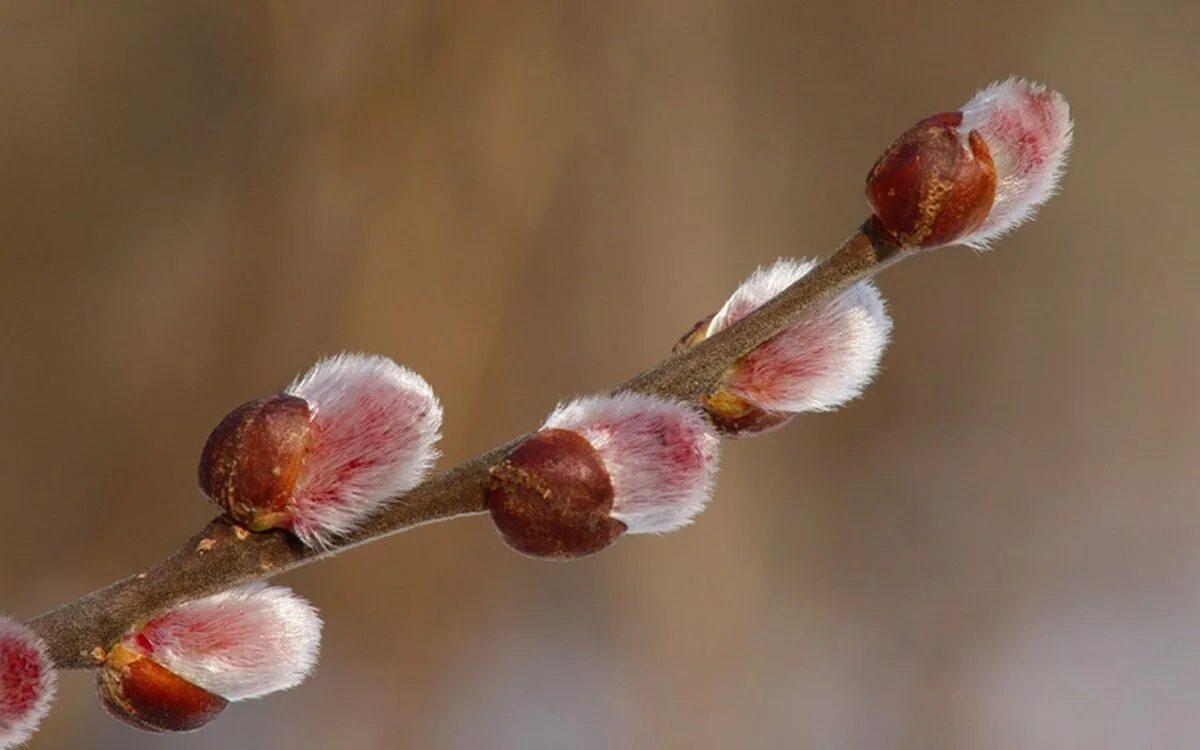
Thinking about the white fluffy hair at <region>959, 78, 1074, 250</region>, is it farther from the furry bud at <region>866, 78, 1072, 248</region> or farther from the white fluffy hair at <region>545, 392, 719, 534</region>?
the white fluffy hair at <region>545, 392, 719, 534</region>

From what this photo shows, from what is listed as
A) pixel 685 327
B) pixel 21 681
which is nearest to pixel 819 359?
pixel 21 681

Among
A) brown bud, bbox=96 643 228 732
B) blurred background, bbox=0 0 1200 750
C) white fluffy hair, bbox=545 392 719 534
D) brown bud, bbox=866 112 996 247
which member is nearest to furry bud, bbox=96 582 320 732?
brown bud, bbox=96 643 228 732

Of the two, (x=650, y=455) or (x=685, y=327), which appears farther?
(x=685, y=327)

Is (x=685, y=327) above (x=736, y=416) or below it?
above

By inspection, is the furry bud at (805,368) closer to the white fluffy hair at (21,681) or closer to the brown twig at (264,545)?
the brown twig at (264,545)

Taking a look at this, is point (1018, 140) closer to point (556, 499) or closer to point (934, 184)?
point (934, 184)

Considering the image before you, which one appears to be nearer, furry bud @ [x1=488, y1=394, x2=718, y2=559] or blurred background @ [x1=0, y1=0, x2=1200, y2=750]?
furry bud @ [x1=488, y1=394, x2=718, y2=559]
